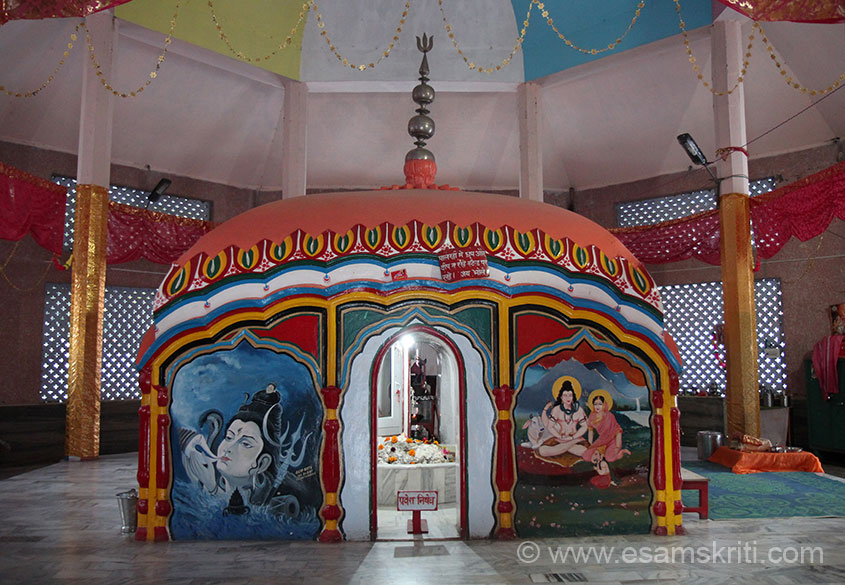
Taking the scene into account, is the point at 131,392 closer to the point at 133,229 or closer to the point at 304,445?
the point at 133,229

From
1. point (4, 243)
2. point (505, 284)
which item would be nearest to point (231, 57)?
point (4, 243)

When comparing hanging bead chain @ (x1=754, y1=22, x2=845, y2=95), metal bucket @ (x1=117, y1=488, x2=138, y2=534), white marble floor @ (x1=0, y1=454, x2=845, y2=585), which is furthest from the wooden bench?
metal bucket @ (x1=117, y1=488, x2=138, y2=534)

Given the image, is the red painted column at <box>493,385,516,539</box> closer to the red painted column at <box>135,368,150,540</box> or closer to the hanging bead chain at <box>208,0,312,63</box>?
the red painted column at <box>135,368,150,540</box>

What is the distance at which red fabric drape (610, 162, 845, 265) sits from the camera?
22.8 ft

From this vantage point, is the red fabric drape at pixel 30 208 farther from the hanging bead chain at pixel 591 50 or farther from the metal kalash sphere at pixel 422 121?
the hanging bead chain at pixel 591 50

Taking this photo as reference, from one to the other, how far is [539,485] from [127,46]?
790 centimetres

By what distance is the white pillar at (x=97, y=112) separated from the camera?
8.12m

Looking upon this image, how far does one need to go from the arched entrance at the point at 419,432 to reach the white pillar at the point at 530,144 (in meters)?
3.81

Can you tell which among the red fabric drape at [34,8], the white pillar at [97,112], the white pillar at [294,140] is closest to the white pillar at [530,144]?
the white pillar at [294,140]

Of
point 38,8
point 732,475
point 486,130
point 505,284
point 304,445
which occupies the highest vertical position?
point 486,130

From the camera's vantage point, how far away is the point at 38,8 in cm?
290

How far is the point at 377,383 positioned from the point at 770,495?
12.9 feet

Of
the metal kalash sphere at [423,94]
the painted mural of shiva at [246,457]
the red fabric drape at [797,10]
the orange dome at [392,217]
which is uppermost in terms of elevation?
the metal kalash sphere at [423,94]

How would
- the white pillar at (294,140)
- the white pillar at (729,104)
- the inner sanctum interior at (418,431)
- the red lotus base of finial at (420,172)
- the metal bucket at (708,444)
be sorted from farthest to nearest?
the white pillar at (294,140), the metal bucket at (708,444), the white pillar at (729,104), the red lotus base of finial at (420,172), the inner sanctum interior at (418,431)
